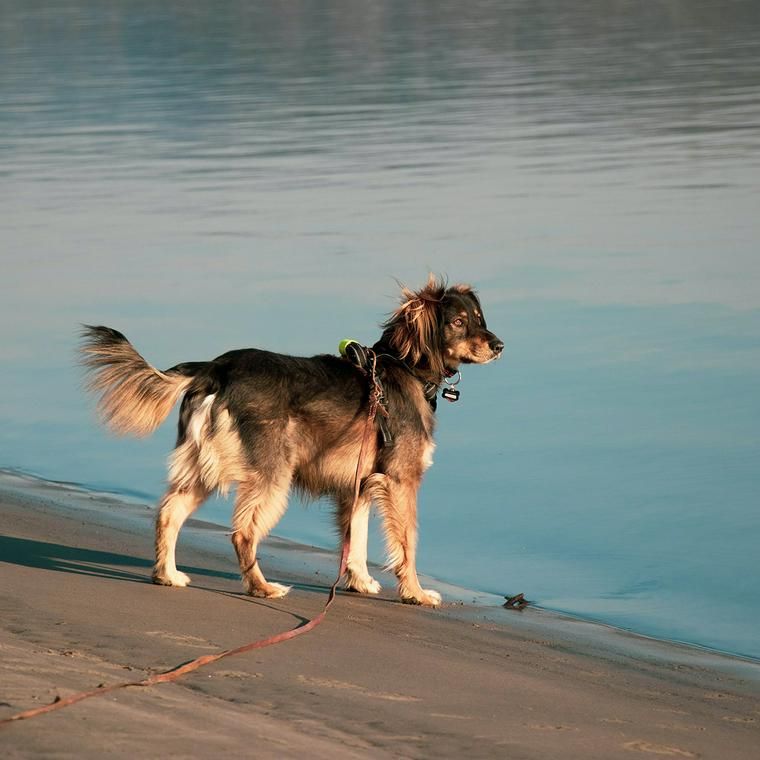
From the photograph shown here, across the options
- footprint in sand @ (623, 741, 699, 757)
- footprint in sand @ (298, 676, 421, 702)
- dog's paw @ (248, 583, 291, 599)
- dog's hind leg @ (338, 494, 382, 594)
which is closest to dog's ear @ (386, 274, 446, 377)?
dog's hind leg @ (338, 494, 382, 594)

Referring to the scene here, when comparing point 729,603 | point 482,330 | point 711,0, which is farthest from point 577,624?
point 711,0

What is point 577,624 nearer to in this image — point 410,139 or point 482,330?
point 482,330


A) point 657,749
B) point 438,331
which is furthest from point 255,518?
point 657,749

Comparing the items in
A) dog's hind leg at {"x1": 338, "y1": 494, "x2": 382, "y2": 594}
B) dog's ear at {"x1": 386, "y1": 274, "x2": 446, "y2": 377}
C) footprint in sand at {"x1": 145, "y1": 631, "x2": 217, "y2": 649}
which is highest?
dog's ear at {"x1": 386, "y1": 274, "x2": 446, "y2": 377}

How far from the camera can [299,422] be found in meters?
7.30

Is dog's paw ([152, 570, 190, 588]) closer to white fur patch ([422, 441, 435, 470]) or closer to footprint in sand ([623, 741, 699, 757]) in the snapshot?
white fur patch ([422, 441, 435, 470])

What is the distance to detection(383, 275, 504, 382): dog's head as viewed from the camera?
307 inches

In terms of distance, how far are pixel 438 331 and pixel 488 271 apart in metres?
7.61

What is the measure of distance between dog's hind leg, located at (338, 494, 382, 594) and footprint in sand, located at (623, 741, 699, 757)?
9.03ft

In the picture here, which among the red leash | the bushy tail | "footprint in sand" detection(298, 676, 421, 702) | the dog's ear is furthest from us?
the dog's ear

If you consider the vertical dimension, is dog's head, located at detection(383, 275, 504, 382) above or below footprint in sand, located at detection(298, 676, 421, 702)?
above

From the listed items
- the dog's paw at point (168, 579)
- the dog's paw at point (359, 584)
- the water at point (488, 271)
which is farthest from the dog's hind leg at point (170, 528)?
the water at point (488, 271)

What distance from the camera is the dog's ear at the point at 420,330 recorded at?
7789 mm

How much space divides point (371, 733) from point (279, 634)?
1.42m
